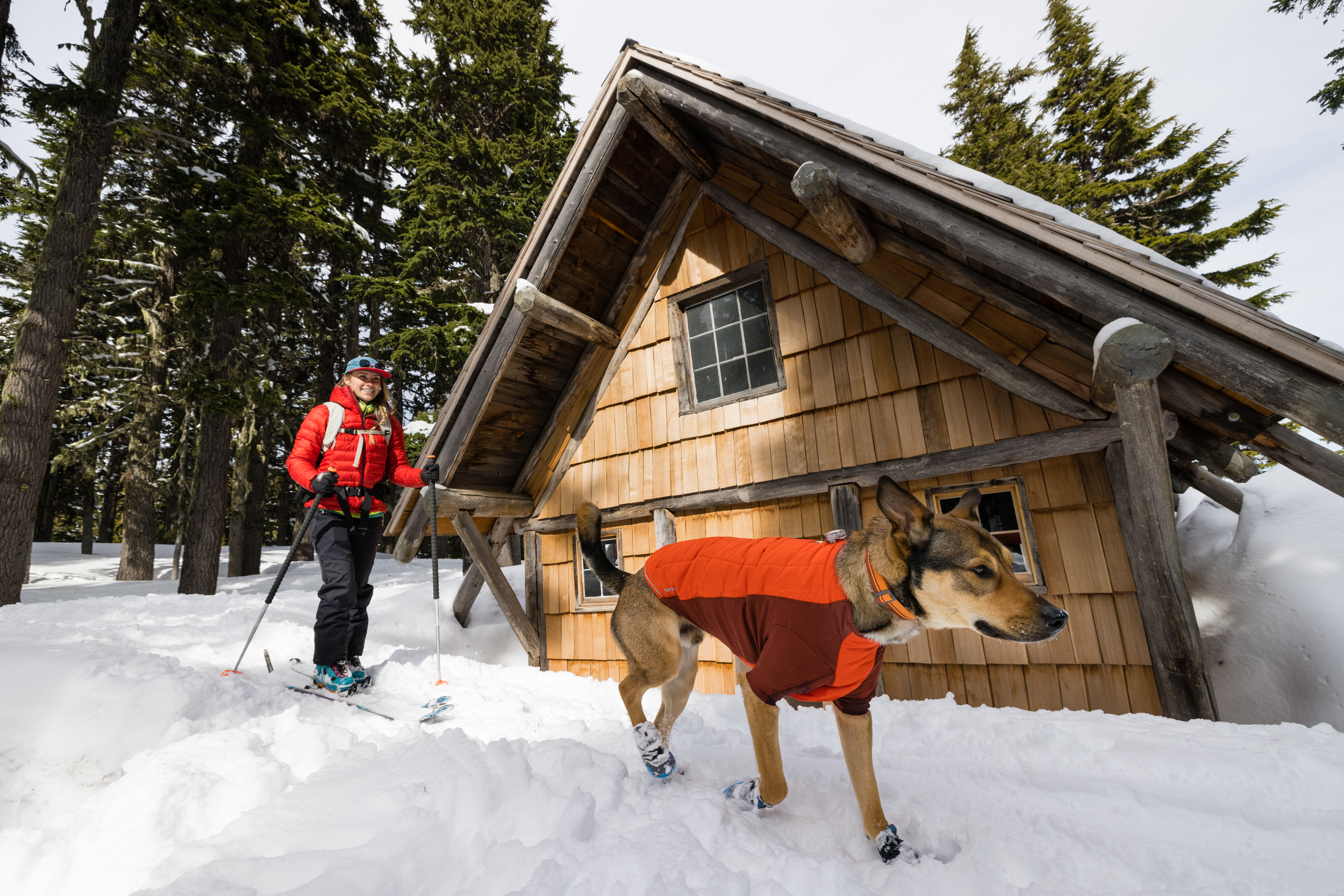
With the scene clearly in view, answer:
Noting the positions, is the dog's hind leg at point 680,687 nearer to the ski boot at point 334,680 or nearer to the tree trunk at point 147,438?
the ski boot at point 334,680

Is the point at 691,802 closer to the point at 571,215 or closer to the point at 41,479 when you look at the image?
the point at 571,215

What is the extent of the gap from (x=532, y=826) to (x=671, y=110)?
214 inches

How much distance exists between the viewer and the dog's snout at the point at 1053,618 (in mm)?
1779

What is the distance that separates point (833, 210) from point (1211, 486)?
15.4ft

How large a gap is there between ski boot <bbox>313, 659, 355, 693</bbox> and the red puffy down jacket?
117 cm

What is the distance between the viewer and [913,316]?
4.05 meters

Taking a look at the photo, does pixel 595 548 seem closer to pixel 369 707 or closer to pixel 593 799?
pixel 593 799

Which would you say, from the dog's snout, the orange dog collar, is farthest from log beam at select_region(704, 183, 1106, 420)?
the orange dog collar

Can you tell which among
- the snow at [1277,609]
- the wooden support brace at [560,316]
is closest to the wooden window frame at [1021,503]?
the snow at [1277,609]

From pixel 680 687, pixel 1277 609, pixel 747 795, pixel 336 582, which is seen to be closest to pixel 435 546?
pixel 336 582

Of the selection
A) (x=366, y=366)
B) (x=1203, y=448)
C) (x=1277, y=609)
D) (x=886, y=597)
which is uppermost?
(x=366, y=366)

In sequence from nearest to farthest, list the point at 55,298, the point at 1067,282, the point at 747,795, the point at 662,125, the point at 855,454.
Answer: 1. the point at 747,795
2. the point at 1067,282
3. the point at 855,454
4. the point at 662,125
5. the point at 55,298

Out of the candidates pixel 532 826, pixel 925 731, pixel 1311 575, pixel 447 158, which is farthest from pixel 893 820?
pixel 447 158

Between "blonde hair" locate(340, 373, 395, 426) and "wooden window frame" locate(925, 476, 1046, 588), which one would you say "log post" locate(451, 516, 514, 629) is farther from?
"wooden window frame" locate(925, 476, 1046, 588)
